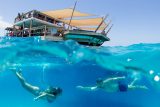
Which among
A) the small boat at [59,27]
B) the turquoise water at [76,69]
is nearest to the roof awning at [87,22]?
the small boat at [59,27]

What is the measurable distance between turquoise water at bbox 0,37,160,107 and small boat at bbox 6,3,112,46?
3165mm

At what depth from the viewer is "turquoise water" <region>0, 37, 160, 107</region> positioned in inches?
656

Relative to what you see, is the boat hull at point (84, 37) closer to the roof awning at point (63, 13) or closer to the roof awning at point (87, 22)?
the roof awning at point (87, 22)

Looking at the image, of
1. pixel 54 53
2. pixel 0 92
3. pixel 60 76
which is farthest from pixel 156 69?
pixel 0 92

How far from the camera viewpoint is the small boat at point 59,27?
23.5 m

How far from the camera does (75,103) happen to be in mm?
28953

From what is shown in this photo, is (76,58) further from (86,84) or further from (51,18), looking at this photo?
(51,18)

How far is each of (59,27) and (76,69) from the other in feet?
23.6

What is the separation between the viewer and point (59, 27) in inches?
1069

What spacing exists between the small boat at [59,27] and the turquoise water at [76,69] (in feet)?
10.4

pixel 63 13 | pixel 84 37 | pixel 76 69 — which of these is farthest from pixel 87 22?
pixel 76 69

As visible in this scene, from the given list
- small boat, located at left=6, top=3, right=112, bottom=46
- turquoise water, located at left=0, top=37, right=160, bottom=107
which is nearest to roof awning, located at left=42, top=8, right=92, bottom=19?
small boat, located at left=6, top=3, right=112, bottom=46

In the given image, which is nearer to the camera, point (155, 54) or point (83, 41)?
point (155, 54)

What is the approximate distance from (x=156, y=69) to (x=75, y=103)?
1429 cm
